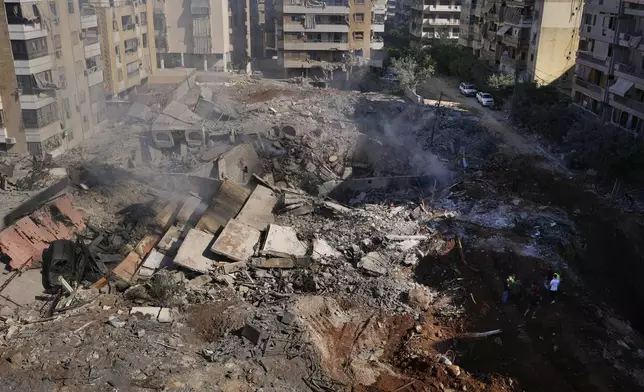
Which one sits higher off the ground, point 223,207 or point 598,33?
point 598,33

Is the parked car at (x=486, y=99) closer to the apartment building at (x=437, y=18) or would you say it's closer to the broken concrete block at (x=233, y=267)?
the apartment building at (x=437, y=18)

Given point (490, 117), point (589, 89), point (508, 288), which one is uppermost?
point (589, 89)

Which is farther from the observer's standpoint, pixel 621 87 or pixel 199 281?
pixel 621 87

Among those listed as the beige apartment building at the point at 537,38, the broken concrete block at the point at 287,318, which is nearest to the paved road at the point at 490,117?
the beige apartment building at the point at 537,38

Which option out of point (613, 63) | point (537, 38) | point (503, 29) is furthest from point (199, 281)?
point (503, 29)

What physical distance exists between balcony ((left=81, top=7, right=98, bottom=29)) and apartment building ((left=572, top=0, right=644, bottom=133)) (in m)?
26.8

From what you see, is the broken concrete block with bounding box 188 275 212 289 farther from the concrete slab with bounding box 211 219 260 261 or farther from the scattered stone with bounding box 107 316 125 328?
the scattered stone with bounding box 107 316 125 328

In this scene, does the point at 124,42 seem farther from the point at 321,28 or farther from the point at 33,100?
the point at 321,28

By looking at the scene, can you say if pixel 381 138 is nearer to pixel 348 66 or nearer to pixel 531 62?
pixel 531 62

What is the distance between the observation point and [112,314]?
1352cm

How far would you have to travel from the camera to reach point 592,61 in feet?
101

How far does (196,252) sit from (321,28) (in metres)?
34.4

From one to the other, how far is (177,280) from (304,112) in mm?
19064

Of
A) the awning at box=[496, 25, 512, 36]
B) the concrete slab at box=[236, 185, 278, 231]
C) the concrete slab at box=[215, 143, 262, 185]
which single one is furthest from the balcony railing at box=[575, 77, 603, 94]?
the concrete slab at box=[236, 185, 278, 231]
